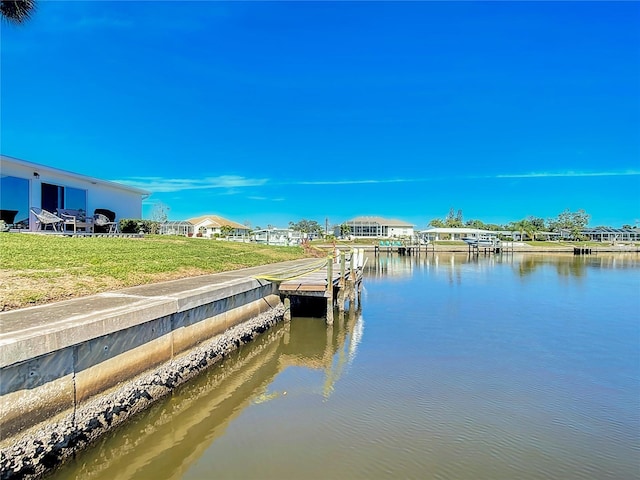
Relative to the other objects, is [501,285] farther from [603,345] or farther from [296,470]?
[296,470]

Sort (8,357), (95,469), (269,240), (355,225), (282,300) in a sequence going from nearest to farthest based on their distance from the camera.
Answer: (8,357), (95,469), (282,300), (269,240), (355,225)

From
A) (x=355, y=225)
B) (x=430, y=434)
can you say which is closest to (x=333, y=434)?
(x=430, y=434)

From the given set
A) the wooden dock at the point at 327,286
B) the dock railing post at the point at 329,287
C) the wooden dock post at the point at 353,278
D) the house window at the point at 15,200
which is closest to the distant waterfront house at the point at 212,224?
the house window at the point at 15,200

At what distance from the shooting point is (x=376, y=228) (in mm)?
84812

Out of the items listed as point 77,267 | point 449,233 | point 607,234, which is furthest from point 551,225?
point 77,267

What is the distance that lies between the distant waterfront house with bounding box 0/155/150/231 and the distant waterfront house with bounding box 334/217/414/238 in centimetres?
6328

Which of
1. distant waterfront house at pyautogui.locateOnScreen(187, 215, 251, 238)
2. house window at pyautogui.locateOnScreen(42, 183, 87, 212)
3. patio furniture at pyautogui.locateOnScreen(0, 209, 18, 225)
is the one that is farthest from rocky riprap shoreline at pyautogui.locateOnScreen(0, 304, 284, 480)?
distant waterfront house at pyautogui.locateOnScreen(187, 215, 251, 238)

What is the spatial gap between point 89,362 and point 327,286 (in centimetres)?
736

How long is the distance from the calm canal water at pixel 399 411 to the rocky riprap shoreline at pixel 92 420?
166mm

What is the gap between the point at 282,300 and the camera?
12062mm

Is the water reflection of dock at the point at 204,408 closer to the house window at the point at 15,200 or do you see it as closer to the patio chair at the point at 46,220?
the patio chair at the point at 46,220

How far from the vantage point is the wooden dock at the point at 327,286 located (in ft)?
37.7

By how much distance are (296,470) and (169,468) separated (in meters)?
1.50

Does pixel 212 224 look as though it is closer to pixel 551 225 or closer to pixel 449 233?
pixel 449 233
